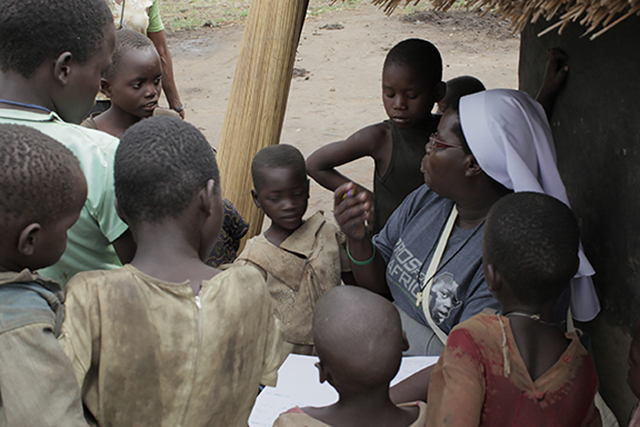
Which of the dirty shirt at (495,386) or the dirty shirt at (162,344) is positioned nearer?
the dirty shirt at (162,344)

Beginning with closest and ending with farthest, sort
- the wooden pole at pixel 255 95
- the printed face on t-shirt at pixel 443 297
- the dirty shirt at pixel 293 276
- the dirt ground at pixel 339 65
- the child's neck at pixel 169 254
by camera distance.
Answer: the child's neck at pixel 169 254
the printed face on t-shirt at pixel 443 297
the dirty shirt at pixel 293 276
the wooden pole at pixel 255 95
the dirt ground at pixel 339 65

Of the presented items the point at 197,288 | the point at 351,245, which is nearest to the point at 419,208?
the point at 351,245

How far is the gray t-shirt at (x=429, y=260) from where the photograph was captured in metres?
2.04

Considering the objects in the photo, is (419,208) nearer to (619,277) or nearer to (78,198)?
(619,277)

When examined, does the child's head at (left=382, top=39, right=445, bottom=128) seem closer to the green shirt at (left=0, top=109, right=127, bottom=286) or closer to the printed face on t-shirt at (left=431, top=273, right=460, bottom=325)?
the printed face on t-shirt at (left=431, top=273, right=460, bottom=325)

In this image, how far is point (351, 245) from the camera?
2.37 m

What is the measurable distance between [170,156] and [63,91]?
18.9 inches

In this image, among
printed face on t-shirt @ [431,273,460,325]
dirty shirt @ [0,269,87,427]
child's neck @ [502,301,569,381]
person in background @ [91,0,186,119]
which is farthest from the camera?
person in background @ [91,0,186,119]

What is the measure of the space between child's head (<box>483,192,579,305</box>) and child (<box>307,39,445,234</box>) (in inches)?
45.2

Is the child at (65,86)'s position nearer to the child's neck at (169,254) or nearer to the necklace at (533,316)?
the child's neck at (169,254)

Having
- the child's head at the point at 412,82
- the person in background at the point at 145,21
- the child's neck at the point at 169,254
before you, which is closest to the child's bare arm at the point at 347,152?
the child's head at the point at 412,82

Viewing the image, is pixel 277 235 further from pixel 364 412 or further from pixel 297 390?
pixel 364 412

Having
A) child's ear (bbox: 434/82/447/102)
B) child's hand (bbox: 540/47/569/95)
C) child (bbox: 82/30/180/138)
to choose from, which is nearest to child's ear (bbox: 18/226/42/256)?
child (bbox: 82/30/180/138)

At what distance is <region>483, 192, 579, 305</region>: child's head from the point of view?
5.25 ft
